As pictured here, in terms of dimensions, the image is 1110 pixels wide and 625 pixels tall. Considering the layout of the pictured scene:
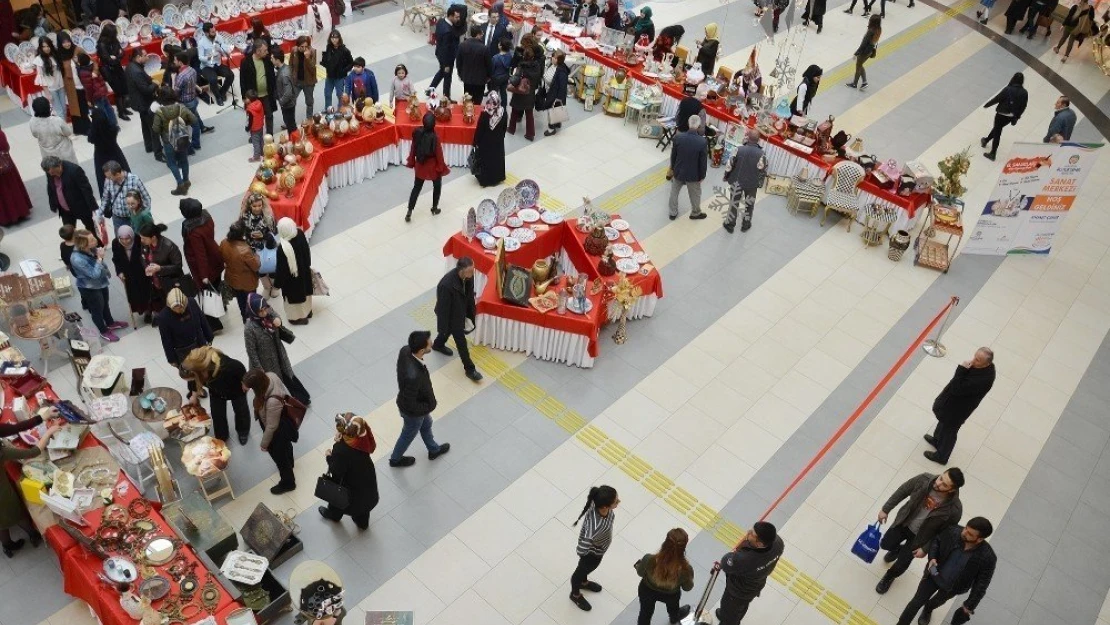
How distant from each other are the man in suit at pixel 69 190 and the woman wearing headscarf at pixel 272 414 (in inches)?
152

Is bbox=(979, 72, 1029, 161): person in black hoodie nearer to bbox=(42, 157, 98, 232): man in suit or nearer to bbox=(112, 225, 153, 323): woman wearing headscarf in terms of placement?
bbox=(112, 225, 153, 323): woman wearing headscarf

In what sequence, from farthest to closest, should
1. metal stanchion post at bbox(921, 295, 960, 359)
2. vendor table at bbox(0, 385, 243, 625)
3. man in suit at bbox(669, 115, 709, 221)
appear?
man in suit at bbox(669, 115, 709, 221) → metal stanchion post at bbox(921, 295, 960, 359) → vendor table at bbox(0, 385, 243, 625)

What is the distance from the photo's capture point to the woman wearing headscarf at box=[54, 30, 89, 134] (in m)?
11.5

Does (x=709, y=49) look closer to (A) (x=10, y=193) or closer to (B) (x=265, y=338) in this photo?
(B) (x=265, y=338)

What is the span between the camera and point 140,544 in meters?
6.16

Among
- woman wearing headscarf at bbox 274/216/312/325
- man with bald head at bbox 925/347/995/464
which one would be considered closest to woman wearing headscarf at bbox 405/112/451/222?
woman wearing headscarf at bbox 274/216/312/325

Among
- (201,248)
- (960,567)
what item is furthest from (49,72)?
(960,567)

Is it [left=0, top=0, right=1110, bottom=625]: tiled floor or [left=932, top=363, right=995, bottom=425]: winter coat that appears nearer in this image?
[left=0, top=0, right=1110, bottom=625]: tiled floor

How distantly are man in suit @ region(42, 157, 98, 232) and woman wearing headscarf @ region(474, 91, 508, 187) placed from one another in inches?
185

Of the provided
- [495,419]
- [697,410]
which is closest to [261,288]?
[495,419]

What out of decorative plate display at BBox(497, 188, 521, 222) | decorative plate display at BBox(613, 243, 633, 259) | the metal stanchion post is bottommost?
the metal stanchion post

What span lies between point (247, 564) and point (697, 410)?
459 centimetres

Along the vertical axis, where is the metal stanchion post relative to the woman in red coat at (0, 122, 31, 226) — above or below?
below

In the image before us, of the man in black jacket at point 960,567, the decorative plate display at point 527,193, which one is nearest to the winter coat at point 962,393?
the man in black jacket at point 960,567
